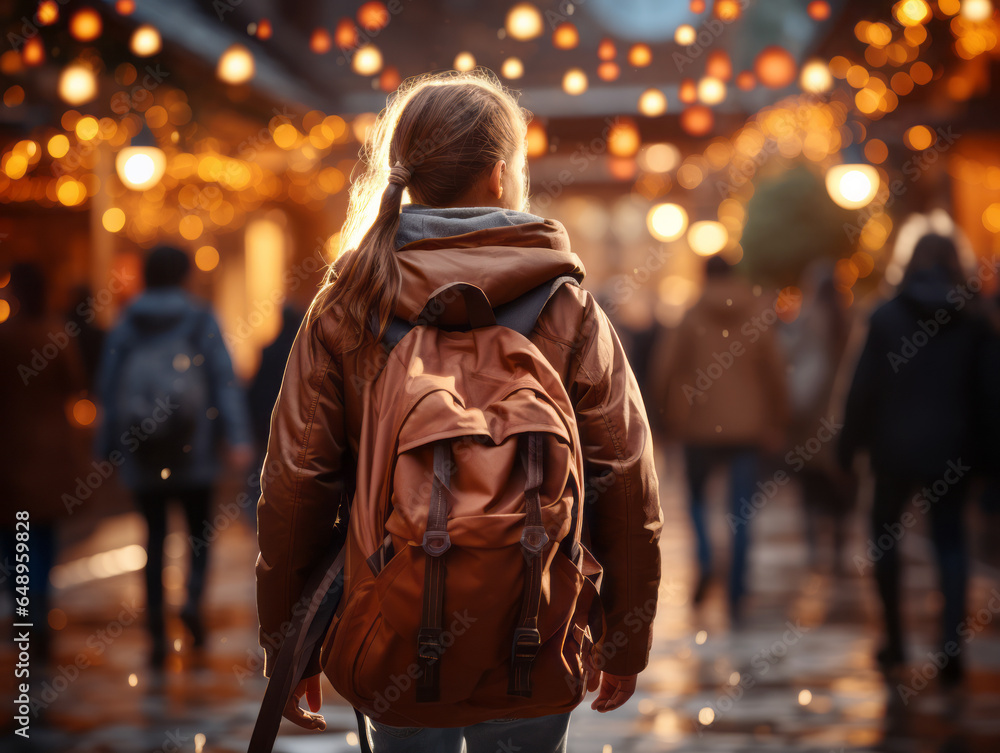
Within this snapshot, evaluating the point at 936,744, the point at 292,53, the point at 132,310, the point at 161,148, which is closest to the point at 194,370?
the point at 132,310

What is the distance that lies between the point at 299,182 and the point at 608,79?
5371 millimetres

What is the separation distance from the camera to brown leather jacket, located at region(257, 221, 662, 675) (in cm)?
187

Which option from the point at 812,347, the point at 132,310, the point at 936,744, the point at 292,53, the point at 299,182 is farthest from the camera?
the point at 299,182

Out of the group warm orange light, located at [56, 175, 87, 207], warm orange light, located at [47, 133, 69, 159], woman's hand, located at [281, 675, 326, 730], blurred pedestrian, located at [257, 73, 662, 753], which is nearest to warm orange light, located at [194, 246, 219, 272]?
warm orange light, located at [56, 175, 87, 207]

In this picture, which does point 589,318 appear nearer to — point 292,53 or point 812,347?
point 292,53

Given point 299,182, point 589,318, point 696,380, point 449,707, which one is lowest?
point 449,707

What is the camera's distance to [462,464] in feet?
5.56

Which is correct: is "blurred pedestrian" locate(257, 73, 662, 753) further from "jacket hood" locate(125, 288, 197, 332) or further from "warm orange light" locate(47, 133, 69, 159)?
"warm orange light" locate(47, 133, 69, 159)

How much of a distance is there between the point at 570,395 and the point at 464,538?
401 millimetres

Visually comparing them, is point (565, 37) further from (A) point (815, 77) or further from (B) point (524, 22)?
(A) point (815, 77)

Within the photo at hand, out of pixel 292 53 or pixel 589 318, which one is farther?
pixel 292 53

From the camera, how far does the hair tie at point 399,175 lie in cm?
191

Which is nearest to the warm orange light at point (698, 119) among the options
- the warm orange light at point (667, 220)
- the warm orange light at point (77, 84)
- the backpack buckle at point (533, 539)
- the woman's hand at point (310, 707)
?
the warm orange light at point (77, 84)

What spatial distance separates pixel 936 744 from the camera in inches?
155
